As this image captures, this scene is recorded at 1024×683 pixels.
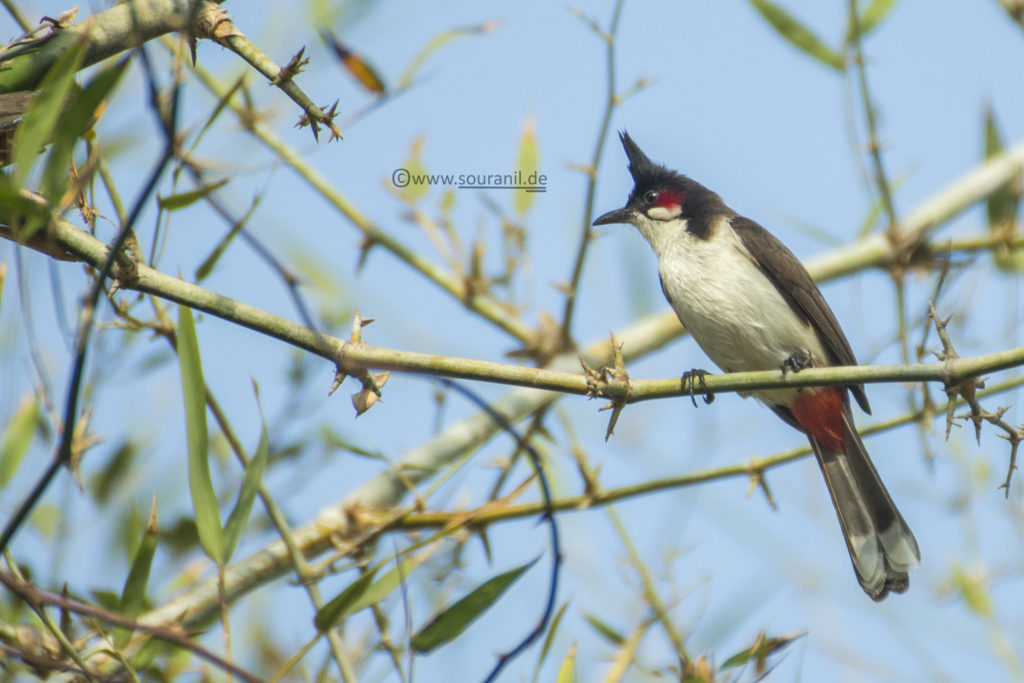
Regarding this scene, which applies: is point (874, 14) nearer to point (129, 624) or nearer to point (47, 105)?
point (47, 105)

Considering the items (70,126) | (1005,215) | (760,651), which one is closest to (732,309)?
(1005,215)

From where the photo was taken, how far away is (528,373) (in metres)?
1.60

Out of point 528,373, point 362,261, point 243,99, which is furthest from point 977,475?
point 243,99

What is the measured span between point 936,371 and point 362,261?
6.52 ft

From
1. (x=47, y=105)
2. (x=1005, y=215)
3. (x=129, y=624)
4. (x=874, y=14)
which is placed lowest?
(x=129, y=624)

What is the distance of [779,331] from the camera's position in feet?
11.2

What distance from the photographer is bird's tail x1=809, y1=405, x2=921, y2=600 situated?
9.93ft

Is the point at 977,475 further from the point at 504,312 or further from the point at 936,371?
the point at 936,371

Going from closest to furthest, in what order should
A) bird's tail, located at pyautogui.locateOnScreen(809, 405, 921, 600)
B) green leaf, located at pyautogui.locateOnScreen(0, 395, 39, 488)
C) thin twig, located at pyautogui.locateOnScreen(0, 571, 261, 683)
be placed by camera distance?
thin twig, located at pyautogui.locateOnScreen(0, 571, 261, 683), green leaf, located at pyautogui.locateOnScreen(0, 395, 39, 488), bird's tail, located at pyautogui.locateOnScreen(809, 405, 921, 600)

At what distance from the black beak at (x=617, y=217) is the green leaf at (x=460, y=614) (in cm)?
236

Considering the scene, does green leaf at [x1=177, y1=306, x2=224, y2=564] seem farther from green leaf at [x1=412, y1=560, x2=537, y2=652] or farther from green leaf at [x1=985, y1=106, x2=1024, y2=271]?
green leaf at [x1=985, y1=106, x2=1024, y2=271]

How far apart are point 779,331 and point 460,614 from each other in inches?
75.4

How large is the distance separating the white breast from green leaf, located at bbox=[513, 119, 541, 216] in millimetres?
572

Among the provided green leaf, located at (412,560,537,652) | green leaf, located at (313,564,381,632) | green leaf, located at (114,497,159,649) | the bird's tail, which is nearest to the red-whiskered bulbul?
the bird's tail
